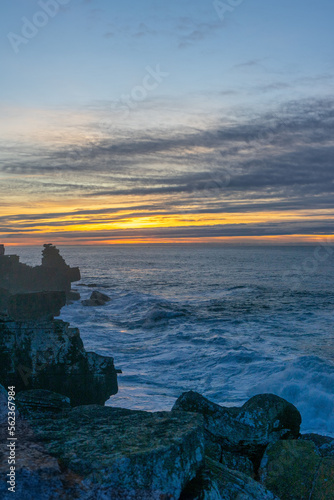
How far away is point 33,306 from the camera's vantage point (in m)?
11.2

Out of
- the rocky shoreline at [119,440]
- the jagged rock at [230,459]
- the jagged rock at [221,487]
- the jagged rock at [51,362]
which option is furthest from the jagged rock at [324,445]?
the jagged rock at [51,362]

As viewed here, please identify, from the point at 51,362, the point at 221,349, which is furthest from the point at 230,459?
the point at 221,349

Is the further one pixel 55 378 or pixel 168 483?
pixel 55 378

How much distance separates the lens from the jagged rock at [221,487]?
11.1ft

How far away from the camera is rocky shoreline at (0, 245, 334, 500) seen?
3139 millimetres

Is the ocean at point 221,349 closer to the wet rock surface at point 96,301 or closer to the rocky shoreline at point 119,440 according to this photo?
the wet rock surface at point 96,301

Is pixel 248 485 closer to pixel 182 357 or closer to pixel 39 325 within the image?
pixel 39 325

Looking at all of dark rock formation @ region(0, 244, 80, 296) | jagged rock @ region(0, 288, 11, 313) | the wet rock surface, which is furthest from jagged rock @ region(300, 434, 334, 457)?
dark rock formation @ region(0, 244, 80, 296)

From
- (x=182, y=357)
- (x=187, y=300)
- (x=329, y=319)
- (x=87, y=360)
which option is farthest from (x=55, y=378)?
(x=187, y=300)

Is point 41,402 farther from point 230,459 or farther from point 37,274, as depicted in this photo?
point 37,274

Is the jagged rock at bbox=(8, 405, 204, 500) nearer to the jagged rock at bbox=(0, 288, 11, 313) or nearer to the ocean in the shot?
the ocean

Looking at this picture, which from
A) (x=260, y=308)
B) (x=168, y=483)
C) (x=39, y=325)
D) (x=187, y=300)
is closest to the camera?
(x=168, y=483)

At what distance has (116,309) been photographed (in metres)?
41.2

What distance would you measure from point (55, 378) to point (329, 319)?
92.1ft
